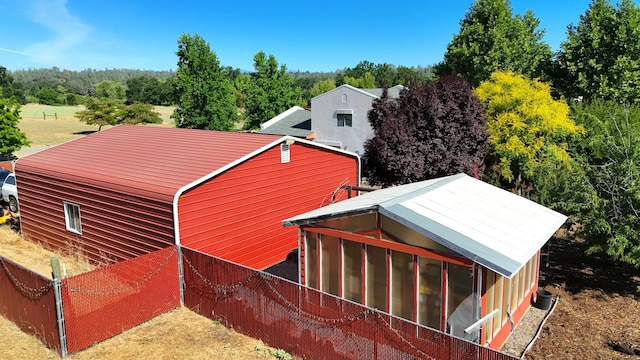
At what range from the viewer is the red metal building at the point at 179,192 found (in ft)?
42.0

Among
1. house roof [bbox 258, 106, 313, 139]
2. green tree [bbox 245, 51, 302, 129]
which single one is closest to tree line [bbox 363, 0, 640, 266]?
house roof [bbox 258, 106, 313, 139]

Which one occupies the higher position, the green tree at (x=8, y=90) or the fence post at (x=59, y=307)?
the green tree at (x=8, y=90)

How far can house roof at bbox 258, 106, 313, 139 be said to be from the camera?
126 ft

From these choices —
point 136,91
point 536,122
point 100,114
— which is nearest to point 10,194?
point 536,122

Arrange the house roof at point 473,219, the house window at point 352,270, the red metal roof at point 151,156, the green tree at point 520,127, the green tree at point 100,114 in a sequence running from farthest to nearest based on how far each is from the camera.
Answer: the green tree at point 100,114 < the green tree at point 520,127 < the red metal roof at point 151,156 < the house window at point 352,270 < the house roof at point 473,219

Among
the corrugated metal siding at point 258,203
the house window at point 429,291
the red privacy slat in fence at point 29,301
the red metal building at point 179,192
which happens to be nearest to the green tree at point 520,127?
the red metal building at point 179,192

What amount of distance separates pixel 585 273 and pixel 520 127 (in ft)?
30.9

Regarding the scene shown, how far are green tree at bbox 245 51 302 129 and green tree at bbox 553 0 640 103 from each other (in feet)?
86.3

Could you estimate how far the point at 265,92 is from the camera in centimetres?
4688

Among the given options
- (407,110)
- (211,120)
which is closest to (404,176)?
(407,110)

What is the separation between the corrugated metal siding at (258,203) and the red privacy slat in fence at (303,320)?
174cm

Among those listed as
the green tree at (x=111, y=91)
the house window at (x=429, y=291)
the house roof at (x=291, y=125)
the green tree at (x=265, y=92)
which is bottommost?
the house window at (x=429, y=291)

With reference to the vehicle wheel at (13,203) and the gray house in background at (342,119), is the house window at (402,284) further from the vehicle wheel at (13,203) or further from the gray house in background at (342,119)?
the gray house in background at (342,119)

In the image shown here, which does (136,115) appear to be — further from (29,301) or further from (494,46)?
(29,301)
